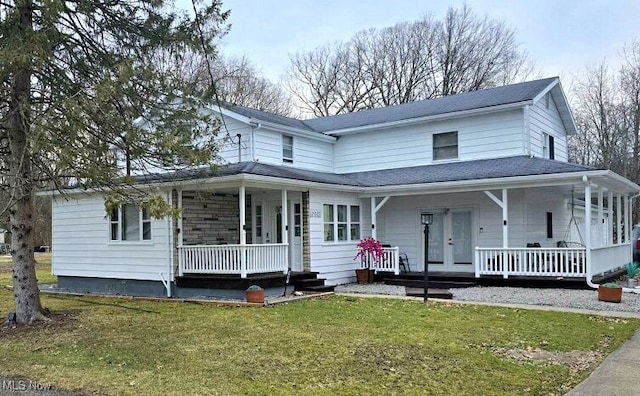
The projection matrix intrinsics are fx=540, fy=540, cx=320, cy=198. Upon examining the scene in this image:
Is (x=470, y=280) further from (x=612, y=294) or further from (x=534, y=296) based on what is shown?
(x=612, y=294)

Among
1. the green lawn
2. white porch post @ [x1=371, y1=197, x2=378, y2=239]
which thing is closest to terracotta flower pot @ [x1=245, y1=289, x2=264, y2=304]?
the green lawn

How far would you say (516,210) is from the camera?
580 inches

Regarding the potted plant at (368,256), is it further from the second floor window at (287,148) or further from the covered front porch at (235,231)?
the second floor window at (287,148)

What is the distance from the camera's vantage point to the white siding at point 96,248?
1362 centimetres

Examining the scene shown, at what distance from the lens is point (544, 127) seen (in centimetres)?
1667

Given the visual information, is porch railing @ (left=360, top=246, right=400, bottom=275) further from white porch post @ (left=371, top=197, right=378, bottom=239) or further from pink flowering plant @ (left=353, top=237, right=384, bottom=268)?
white porch post @ (left=371, top=197, right=378, bottom=239)

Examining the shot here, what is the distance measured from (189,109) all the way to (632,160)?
29.1 meters

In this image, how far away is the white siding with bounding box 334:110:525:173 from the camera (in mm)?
15578

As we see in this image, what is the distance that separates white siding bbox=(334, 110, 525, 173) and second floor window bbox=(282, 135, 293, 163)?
2530 millimetres

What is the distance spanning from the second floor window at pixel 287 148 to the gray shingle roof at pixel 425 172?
43 centimetres

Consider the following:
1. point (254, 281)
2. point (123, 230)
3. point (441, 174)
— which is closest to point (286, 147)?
point (441, 174)

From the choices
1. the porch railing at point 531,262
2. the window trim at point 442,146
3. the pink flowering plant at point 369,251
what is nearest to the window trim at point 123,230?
the pink flowering plant at point 369,251

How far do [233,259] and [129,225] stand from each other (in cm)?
385

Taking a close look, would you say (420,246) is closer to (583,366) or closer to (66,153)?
(583,366)
